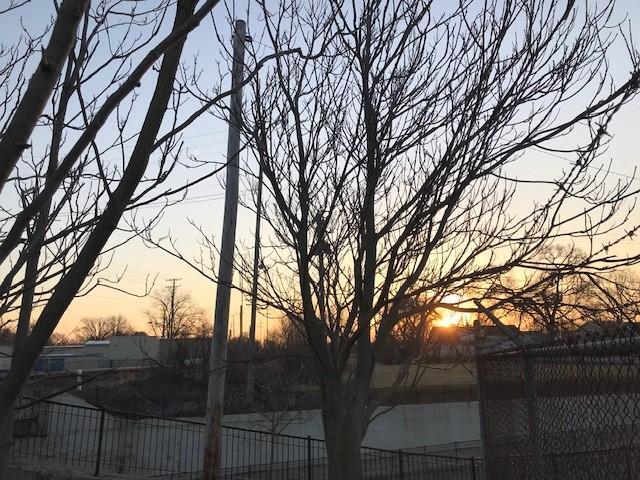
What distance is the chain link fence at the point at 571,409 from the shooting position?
284cm

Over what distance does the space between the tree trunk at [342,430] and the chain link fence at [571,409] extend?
1.12 meters

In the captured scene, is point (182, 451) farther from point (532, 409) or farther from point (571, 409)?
point (571, 409)

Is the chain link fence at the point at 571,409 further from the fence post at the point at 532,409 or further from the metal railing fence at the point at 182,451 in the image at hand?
the metal railing fence at the point at 182,451

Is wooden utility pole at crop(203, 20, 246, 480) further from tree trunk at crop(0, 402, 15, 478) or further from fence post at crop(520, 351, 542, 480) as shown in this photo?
tree trunk at crop(0, 402, 15, 478)

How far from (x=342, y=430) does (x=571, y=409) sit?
59.1 inches

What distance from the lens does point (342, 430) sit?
4094mm

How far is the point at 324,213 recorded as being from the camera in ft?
14.4

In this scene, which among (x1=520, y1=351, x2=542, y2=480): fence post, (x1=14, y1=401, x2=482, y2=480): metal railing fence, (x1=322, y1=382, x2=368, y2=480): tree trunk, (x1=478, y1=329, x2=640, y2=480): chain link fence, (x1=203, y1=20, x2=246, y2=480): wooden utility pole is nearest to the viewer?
(x1=478, y1=329, x2=640, y2=480): chain link fence

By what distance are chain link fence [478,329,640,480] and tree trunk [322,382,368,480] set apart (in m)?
1.12

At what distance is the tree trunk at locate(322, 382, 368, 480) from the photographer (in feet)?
13.3

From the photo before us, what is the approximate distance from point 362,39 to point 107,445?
1548cm

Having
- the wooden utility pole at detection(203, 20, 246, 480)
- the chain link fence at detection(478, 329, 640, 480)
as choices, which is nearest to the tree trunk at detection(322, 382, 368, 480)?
the chain link fence at detection(478, 329, 640, 480)

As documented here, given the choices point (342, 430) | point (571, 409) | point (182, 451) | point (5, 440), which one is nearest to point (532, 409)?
point (571, 409)

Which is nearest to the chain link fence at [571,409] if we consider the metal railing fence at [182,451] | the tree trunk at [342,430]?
the tree trunk at [342,430]
